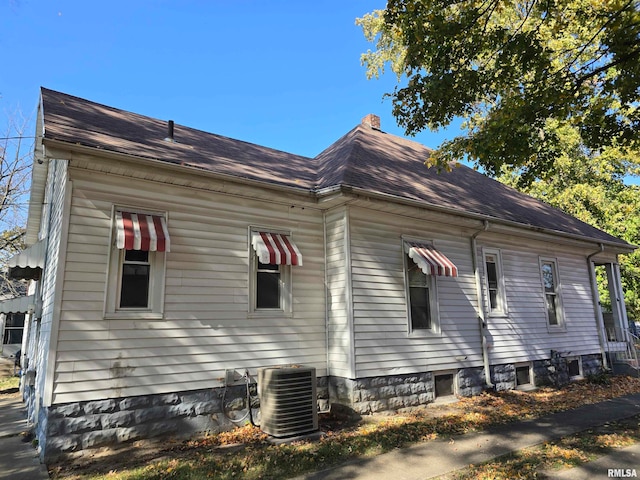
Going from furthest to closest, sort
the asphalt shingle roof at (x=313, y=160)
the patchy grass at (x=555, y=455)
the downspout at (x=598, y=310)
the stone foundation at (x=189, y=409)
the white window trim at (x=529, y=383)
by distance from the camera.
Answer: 1. the downspout at (x=598, y=310)
2. the white window trim at (x=529, y=383)
3. the asphalt shingle roof at (x=313, y=160)
4. the stone foundation at (x=189, y=409)
5. the patchy grass at (x=555, y=455)

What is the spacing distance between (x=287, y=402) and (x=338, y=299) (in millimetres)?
2283

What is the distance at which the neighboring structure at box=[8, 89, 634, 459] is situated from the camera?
584 centimetres

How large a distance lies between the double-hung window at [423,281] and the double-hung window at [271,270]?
2.53 meters

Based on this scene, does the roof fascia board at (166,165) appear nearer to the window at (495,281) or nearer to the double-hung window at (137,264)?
the double-hung window at (137,264)

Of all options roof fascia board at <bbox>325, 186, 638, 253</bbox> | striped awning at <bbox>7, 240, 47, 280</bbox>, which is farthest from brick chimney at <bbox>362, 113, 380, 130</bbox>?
striped awning at <bbox>7, 240, 47, 280</bbox>

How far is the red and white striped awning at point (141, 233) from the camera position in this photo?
19.4 feet

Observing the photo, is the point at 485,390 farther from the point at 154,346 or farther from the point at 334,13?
the point at 334,13

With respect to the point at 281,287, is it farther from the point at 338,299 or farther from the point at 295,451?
the point at 295,451

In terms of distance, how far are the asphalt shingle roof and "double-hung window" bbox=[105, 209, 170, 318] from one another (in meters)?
1.05

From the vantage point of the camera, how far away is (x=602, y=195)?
66.7 ft

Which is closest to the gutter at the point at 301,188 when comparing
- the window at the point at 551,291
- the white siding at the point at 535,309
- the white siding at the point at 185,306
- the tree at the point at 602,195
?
the white siding at the point at 185,306

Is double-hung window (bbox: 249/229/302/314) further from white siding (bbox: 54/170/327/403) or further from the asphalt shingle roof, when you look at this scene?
the asphalt shingle roof

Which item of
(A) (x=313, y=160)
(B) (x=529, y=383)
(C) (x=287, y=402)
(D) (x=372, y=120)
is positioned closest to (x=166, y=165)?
(C) (x=287, y=402)

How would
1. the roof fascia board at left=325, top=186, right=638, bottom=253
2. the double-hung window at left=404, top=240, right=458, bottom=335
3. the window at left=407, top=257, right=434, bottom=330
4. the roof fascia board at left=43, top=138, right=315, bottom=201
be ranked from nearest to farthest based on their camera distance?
the roof fascia board at left=43, top=138, right=315, bottom=201 < the roof fascia board at left=325, top=186, right=638, bottom=253 < the double-hung window at left=404, top=240, right=458, bottom=335 < the window at left=407, top=257, right=434, bottom=330
